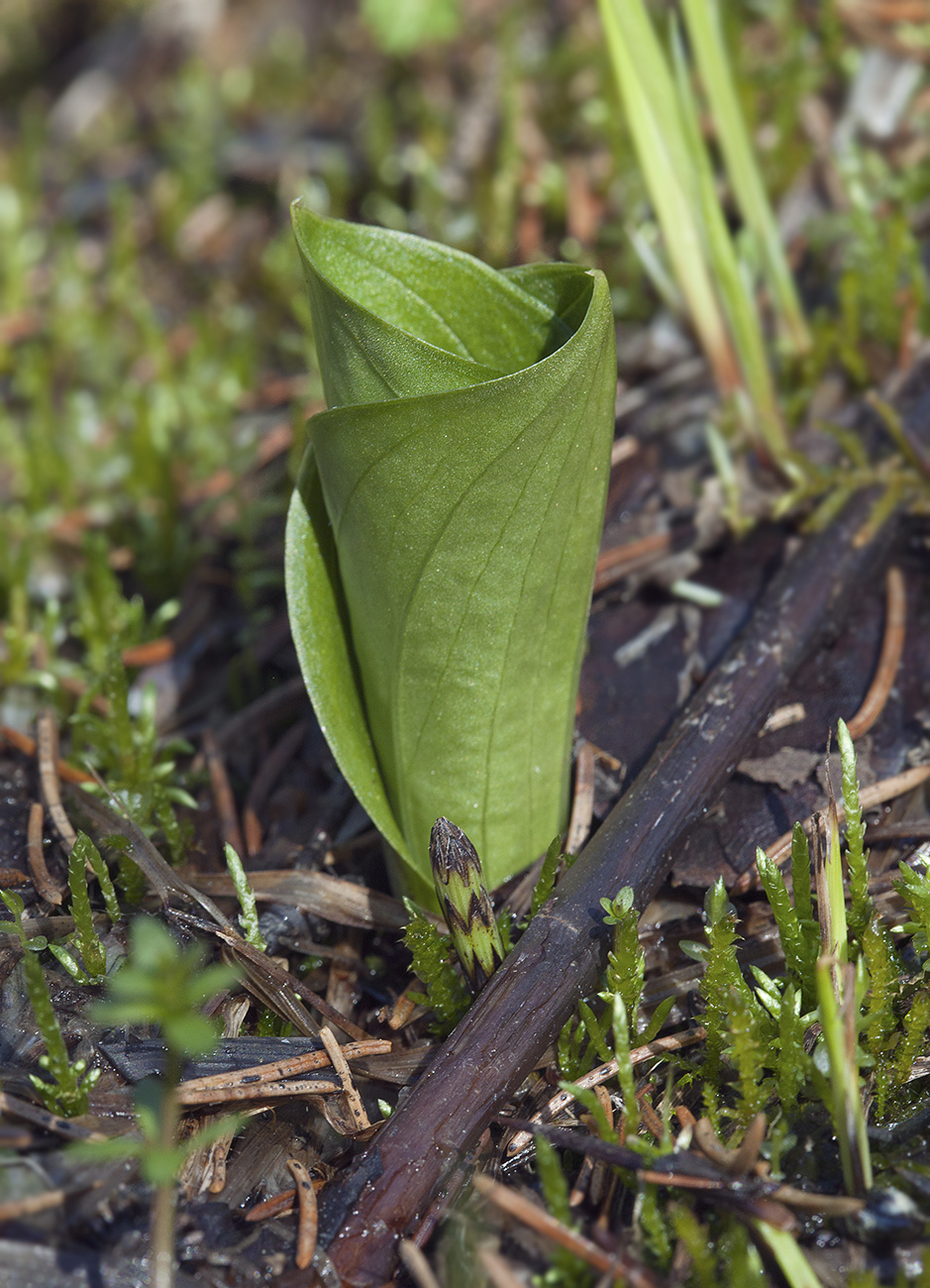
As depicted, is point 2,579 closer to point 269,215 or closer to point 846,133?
point 269,215

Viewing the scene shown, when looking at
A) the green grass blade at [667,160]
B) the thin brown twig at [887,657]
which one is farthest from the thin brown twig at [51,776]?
the green grass blade at [667,160]

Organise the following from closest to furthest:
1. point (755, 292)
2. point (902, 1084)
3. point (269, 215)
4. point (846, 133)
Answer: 1. point (902, 1084)
2. point (755, 292)
3. point (846, 133)
4. point (269, 215)

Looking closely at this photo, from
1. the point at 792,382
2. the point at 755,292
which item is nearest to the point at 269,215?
the point at 755,292

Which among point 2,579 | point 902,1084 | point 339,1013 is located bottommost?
point 902,1084

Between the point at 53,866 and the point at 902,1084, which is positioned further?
the point at 53,866

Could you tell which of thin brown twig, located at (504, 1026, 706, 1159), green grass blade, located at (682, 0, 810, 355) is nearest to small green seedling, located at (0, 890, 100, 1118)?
thin brown twig, located at (504, 1026, 706, 1159)

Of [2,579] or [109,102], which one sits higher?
[109,102]

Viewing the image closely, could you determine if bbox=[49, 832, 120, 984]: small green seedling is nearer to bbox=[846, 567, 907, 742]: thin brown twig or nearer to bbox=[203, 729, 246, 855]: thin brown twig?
bbox=[203, 729, 246, 855]: thin brown twig

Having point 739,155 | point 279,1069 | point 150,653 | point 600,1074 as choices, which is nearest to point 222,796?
point 150,653
